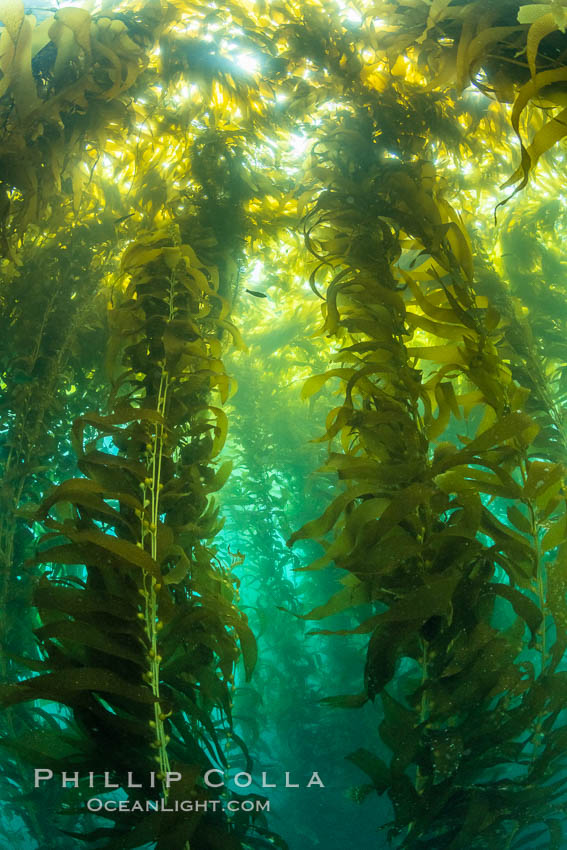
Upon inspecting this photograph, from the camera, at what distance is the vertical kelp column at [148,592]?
1104mm

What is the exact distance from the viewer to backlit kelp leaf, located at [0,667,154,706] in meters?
1.04

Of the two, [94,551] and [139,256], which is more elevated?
[139,256]

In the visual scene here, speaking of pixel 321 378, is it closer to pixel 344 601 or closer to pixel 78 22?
pixel 344 601

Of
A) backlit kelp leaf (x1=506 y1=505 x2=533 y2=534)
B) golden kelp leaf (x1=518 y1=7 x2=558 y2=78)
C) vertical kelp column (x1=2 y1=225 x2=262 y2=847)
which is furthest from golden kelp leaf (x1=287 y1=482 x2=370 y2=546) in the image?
golden kelp leaf (x1=518 y1=7 x2=558 y2=78)

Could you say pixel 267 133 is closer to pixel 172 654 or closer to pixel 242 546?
pixel 172 654

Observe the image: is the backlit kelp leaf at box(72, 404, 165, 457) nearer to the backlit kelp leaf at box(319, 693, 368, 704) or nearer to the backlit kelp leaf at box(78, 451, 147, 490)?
the backlit kelp leaf at box(78, 451, 147, 490)

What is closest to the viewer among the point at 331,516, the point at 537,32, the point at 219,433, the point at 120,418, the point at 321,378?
the point at 537,32

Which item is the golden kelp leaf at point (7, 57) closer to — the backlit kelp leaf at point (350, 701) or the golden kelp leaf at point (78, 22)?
the golden kelp leaf at point (78, 22)

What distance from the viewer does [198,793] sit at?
42.2 inches

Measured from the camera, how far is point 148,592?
1189mm

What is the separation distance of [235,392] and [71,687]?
1.24 m

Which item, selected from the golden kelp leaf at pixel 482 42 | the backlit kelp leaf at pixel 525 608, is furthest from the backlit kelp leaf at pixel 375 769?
the golden kelp leaf at pixel 482 42

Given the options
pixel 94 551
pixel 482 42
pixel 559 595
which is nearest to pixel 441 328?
pixel 482 42

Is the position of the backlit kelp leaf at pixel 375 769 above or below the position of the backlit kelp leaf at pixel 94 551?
below
